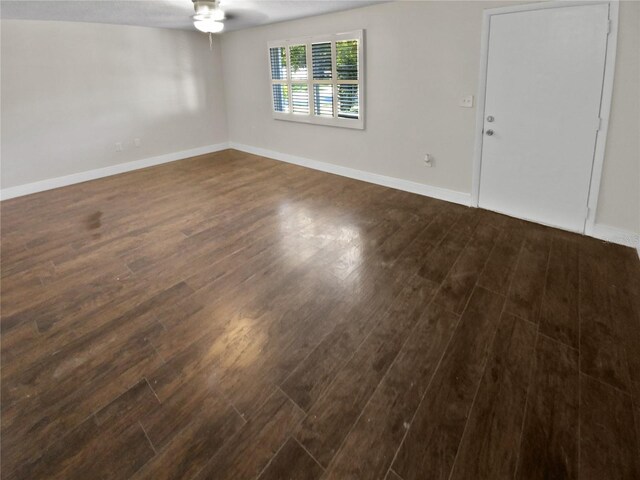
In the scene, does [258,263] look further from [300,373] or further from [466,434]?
[466,434]

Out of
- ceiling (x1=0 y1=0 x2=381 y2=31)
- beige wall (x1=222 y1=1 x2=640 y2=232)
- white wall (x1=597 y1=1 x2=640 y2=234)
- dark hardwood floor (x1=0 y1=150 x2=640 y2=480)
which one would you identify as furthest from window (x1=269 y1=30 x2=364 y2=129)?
white wall (x1=597 y1=1 x2=640 y2=234)

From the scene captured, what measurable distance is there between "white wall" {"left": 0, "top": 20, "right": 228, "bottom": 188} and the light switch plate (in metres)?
4.80

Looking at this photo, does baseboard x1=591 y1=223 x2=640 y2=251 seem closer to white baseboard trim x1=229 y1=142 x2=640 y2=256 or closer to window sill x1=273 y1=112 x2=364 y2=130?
white baseboard trim x1=229 y1=142 x2=640 y2=256

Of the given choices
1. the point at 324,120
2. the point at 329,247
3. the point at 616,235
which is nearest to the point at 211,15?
the point at 324,120

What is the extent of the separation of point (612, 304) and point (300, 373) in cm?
209

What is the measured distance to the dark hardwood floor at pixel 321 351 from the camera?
1.47 metres

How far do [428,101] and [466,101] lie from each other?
440 mm

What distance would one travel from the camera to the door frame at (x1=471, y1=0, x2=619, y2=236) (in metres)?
2.75

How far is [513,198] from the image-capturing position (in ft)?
11.9

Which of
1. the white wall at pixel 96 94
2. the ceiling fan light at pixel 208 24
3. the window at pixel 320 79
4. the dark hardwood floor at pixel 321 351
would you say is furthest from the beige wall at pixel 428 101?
the white wall at pixel 96 94

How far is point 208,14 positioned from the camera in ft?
12.2

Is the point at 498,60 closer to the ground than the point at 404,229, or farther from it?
farther from it

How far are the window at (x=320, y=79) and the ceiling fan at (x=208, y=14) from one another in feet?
4.75

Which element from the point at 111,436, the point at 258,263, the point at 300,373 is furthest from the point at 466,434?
the point at 258,263
